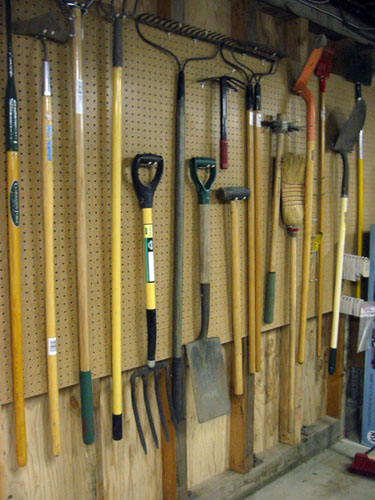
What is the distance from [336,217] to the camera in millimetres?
2605

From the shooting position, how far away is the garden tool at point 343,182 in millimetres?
2473

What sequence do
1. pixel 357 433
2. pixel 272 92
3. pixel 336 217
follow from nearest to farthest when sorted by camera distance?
1. pixel 272 92
2. pixel 336 217
3. pixel 357 433

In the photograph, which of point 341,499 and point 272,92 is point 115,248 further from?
point 341,499

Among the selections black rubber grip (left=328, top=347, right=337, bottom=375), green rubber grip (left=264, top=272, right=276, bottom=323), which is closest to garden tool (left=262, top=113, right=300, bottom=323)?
green rubber grip (left=264, top=272, right=276, bottom=323)

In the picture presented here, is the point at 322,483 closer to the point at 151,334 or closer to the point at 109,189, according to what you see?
the point at 151,334

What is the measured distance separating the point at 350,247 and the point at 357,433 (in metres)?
1.16

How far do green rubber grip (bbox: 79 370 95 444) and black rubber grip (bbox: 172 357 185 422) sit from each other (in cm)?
38

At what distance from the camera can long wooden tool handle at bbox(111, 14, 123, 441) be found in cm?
149

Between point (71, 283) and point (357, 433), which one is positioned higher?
point (71, 283)

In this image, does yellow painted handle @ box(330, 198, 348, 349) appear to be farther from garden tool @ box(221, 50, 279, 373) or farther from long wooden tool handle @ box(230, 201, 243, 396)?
long wooden tool handle @ box(230, 201, 243, 396)

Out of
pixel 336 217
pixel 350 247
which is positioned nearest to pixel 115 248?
pixel 336 217

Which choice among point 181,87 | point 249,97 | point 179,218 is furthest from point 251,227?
point 181,87

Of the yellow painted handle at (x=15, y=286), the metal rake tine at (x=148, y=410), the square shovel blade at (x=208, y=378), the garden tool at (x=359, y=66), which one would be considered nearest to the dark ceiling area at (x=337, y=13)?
the garden tool at (x=359, y=66)

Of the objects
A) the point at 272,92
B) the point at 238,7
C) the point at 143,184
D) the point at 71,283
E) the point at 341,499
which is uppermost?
the point at 238,7
